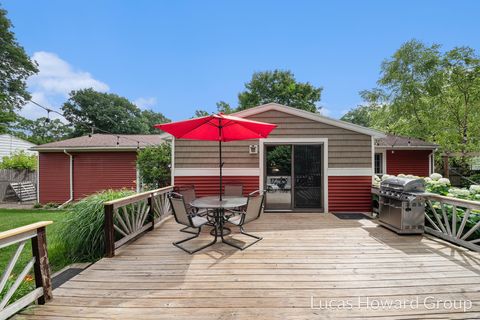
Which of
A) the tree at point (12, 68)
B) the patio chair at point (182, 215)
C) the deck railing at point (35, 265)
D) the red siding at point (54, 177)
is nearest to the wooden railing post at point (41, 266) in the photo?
the deck railing at point (35, 265)

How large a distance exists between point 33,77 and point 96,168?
557 inches

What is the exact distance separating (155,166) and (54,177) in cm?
632

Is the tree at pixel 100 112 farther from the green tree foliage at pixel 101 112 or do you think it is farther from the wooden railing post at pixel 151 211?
the wooden railing post at pixel 151 211

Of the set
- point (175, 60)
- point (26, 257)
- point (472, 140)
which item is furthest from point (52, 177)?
point (472, 140)

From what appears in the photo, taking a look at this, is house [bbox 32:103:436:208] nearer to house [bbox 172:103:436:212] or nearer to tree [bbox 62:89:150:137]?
house [bbox 172:103:436:212]

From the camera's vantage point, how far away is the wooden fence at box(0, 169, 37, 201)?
11.1 m

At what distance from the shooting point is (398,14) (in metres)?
8.00

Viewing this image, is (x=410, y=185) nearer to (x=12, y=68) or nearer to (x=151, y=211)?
(x=151, y=211)

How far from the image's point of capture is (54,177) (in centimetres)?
1025

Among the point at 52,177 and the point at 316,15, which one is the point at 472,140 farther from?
the point at 52,177

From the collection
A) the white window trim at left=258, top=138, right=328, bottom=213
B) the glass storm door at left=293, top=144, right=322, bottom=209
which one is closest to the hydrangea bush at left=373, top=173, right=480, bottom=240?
the white window trim at left=258, top=138, right=328, bottom=213

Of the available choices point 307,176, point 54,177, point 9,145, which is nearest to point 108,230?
point 307,176

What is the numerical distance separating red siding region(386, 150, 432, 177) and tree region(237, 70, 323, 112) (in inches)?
422

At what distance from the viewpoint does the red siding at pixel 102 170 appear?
10180 mm
